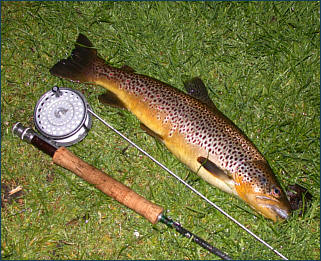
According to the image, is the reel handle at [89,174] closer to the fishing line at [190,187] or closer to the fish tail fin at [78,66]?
the fishing line at [190,187]

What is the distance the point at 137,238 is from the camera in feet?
9.55

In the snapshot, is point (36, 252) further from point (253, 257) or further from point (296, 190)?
point (296, 190)

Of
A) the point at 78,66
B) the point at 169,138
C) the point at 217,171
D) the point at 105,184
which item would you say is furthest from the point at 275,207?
the point at 78,66

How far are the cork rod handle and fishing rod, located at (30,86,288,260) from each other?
19cm

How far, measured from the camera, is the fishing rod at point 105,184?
8.77 ft

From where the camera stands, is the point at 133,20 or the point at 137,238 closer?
the point at 137,238

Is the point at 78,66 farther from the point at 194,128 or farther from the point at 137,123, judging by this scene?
the point at 194,128

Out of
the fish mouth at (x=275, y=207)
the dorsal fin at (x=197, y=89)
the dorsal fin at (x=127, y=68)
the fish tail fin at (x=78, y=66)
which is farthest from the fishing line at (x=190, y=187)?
the dorsal fin at (x=197, y=89)

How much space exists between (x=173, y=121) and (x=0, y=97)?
5.83ft

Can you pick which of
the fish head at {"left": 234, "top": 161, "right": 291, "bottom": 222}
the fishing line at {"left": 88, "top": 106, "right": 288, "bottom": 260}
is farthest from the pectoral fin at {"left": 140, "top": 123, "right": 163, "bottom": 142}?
the fish head at {"left": 234, "top": 161, "right": 291, "bottom": 222}

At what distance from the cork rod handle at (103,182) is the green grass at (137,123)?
0.77 ft

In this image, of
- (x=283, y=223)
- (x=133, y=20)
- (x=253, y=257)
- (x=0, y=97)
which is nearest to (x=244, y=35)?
(x=133, y=20)

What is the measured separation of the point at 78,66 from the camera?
3.15 m

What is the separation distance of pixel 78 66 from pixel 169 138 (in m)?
1.11
